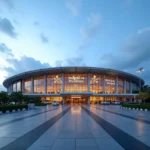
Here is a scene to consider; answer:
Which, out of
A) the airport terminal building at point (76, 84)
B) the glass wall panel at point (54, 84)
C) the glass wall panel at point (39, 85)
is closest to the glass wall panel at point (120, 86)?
the airport terminal building at point (76, 84)

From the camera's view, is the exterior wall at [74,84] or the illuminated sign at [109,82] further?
the illuminated sign at [109,82]

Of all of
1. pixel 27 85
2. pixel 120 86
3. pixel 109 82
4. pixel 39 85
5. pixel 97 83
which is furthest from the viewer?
pixel 27 85

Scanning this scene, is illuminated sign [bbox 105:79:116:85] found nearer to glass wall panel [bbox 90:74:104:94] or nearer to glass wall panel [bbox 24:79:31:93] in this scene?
glass wall panel [bbox 90:74:104:94]

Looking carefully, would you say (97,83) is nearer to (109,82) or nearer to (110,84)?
(109,82)

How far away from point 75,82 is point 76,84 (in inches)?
41.8

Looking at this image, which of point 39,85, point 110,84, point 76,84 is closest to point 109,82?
point 110,84

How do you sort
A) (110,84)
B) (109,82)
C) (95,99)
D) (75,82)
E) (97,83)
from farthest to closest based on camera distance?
(95,99) → (110,84) → (109,82) → (97,83) → (75,82)

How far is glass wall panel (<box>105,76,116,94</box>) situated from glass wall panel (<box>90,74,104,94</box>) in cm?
251

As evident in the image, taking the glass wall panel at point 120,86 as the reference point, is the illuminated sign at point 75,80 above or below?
above

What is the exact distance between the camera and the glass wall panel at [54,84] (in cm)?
8831

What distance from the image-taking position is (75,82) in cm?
8788

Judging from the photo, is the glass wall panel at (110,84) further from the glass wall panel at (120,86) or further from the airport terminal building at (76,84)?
the glass wall panel at (120,86)

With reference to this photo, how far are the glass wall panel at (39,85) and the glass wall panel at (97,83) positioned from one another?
2142 cm

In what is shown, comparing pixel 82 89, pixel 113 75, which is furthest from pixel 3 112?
pixel 113 75
